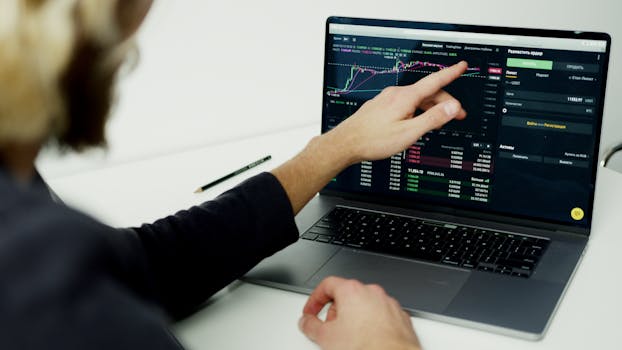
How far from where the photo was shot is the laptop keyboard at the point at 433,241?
1151 mm

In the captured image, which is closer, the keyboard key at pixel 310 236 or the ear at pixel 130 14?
the ear at pixel 130 14

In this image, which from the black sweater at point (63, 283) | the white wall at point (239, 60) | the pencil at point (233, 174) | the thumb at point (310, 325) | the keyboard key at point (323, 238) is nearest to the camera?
the black sweater at point (63, 283)

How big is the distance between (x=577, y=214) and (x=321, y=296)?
0.50 m

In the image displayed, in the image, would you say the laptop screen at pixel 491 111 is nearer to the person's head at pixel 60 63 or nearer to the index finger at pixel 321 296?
the index finger at pixel 321 296

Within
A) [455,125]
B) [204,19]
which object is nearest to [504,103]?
[455,125]

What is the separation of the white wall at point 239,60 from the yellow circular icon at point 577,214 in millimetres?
837

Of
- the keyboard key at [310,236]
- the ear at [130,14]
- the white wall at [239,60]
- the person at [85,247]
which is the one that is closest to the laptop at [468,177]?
the keyboard key at [310,236]

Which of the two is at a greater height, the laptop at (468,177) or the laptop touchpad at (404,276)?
the laptop at (468,177)

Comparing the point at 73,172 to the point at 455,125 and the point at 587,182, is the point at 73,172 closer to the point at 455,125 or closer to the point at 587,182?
the point at 455,125

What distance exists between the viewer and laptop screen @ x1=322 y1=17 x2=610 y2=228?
4.10 feet

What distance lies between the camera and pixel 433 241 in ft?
4.01

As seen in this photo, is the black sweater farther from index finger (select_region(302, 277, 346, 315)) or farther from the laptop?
the laptop

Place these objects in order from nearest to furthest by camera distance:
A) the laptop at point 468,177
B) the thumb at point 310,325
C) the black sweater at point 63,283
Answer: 1. the black sweater at point 63,283
2. the thumb at point 310,325
3. the laptop at point 468,177

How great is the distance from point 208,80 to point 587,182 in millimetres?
885
